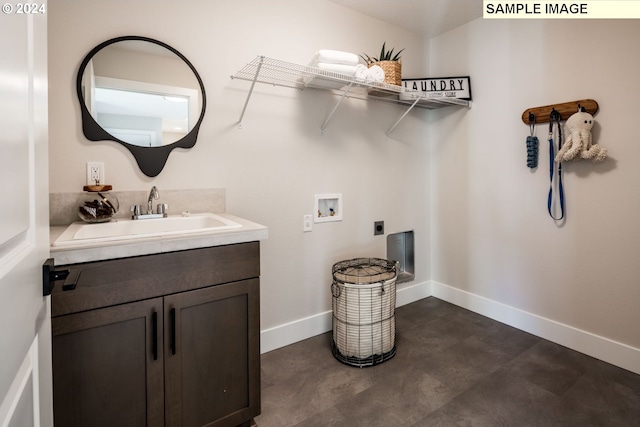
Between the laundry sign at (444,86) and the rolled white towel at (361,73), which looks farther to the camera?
the laundry sign at (444,86)

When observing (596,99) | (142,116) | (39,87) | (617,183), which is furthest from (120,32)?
(617,183)

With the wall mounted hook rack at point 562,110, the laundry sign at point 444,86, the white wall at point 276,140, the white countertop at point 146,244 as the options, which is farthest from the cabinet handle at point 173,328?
the wall mounted hook rack at point 562,110

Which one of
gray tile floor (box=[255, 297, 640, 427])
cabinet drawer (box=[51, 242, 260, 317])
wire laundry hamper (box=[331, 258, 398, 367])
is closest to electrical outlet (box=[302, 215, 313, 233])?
wire laundry hamper (box=[331, 258, 398, 367])

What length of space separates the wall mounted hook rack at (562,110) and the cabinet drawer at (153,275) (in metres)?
2.04

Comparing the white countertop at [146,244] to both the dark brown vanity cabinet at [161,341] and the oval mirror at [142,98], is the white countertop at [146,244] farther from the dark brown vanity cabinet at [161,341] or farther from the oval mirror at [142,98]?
the oval mirror at [142,98]

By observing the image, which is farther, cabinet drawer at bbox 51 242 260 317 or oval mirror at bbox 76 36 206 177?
oval mirror at bbox 76 36 206 177

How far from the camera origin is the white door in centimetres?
43

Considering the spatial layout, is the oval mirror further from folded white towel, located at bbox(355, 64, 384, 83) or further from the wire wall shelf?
folded white towel, located at bbox(355, 64, 384, 83)

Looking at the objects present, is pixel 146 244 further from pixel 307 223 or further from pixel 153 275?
pixel 307 223

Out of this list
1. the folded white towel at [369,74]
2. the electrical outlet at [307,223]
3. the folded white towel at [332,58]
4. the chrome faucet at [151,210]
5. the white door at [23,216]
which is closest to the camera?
the white door at [23,216]

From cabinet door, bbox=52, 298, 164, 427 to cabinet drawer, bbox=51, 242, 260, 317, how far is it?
0.12 ft

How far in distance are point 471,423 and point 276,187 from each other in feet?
5.28

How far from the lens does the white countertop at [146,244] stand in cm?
101

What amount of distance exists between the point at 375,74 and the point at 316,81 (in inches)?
14.6
